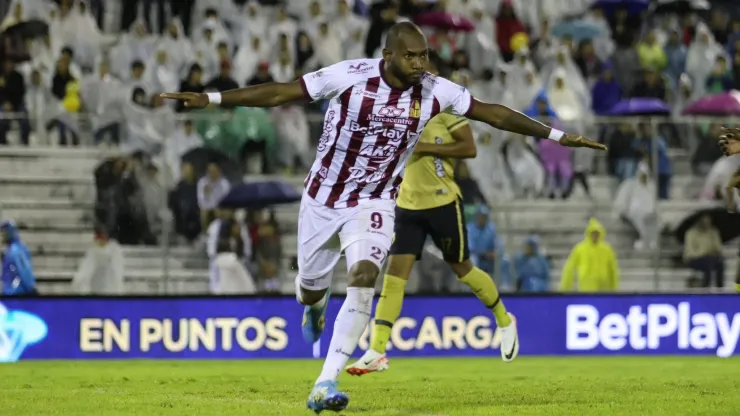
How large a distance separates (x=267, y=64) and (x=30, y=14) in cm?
406

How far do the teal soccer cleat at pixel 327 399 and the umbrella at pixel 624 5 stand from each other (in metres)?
17.4

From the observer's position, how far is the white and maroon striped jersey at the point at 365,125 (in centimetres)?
997

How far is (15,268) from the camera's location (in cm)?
1762

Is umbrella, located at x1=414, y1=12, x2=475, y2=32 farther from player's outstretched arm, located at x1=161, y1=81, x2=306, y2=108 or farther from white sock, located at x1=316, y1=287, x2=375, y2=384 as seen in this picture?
white sock, located at x1=316, y1=287, x2=375, y2=384

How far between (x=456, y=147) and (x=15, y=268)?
695cm

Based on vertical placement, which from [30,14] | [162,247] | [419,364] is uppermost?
[30,14]

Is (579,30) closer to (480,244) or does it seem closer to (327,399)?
(480,244)

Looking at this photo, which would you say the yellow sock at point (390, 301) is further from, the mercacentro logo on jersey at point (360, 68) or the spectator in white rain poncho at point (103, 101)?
the spectator in white rain poncho at point (103, 101)

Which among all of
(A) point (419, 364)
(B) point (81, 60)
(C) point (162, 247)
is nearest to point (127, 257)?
(C) point (162, 247)

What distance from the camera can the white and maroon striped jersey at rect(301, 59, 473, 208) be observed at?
9.97 m

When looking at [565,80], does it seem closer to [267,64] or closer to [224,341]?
[267,64]

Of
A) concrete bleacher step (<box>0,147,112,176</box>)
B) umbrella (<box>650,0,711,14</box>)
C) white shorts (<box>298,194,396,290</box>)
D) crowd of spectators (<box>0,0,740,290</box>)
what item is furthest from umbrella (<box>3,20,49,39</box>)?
white shorts (<box>298,194,396,290</box>)

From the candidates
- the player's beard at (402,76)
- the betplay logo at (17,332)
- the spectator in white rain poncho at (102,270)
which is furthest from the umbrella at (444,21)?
the player's beard at (402,76)

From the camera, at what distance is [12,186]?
60.4ft
